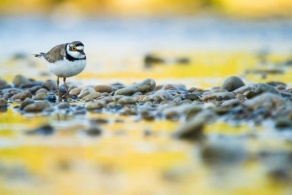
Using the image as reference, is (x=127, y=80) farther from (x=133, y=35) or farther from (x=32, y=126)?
(x=133, y=35)

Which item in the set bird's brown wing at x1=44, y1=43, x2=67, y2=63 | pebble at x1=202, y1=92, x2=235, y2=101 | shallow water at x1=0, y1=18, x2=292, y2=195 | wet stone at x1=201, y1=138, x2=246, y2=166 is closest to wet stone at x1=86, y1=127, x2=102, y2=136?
shallow water at x1=0, y1=18, x2=292, y2=195

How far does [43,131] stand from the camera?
26.5ft

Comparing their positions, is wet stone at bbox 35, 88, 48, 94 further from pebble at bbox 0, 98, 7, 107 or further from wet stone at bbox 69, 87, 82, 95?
pebble at bbox 0, 98, 7, 107

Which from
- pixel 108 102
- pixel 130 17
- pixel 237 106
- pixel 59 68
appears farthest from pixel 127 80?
pixel 130 17

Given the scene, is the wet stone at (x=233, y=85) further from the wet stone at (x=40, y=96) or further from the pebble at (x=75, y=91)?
the wet stone at (x=40, y=96)

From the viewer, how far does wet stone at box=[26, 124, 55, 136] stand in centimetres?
800

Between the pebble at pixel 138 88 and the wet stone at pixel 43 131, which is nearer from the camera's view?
the wet stone at pixel 43 131

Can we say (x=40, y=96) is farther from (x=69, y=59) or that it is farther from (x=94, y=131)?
(x=94, y=131)

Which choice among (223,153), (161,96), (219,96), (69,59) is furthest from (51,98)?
(223,153)

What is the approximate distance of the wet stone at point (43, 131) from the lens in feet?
26.2

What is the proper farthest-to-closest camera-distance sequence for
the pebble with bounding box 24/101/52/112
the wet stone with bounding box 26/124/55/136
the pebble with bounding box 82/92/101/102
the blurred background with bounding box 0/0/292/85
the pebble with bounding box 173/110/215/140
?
1. the blurred background with bounding box 0/0/292/85
2. the pebble with bounding box 82/92/101/102
3. the pebble with bounding box 24/101/52/112
4. the wet stone with bounding box 26/124/55/136
5. the pebble with bounding box 173/110/215/140

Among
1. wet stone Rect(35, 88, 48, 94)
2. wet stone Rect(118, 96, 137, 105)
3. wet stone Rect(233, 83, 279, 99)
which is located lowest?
wet stone Rect(35, 88, 48, 94)

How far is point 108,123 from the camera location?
28.1ft

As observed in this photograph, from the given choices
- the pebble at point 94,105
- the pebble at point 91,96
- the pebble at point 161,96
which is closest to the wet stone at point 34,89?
the pebble at point 91,96
